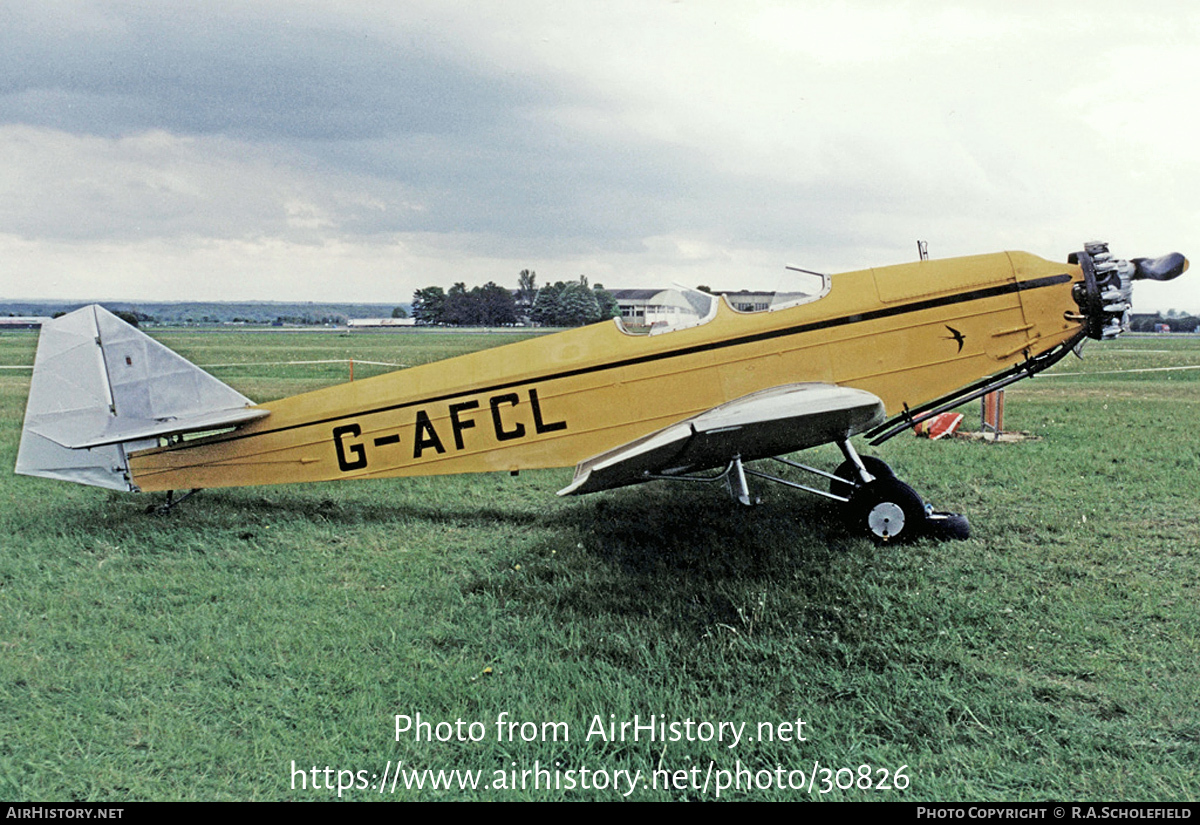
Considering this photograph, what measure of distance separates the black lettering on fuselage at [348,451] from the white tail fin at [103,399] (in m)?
0.70

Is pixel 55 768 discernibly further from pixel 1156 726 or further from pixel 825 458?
pixel 825 458

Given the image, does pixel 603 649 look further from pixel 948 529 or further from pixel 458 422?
pixel 948 529

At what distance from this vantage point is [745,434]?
3891mm

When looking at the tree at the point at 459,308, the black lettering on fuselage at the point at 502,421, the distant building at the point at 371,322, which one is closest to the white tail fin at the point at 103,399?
the black lettering on fuselage at the point at 502,421

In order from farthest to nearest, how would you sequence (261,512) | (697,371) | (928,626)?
(261,512), (697,371), (928,626)

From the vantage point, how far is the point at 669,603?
410 cm

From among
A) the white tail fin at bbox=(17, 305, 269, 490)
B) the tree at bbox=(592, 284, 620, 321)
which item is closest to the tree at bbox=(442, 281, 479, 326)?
the tree at bbox=(592, 284, 620, 321)

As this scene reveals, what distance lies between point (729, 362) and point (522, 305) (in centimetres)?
880

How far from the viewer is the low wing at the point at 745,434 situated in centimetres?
372

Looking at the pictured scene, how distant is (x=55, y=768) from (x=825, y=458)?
710cm

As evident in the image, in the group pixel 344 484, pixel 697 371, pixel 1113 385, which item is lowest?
pixel 1113 385

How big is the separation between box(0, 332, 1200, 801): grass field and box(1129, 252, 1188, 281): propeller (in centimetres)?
187

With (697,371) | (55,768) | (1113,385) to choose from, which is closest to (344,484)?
(697,371)

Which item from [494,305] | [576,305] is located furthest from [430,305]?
[576,305]
